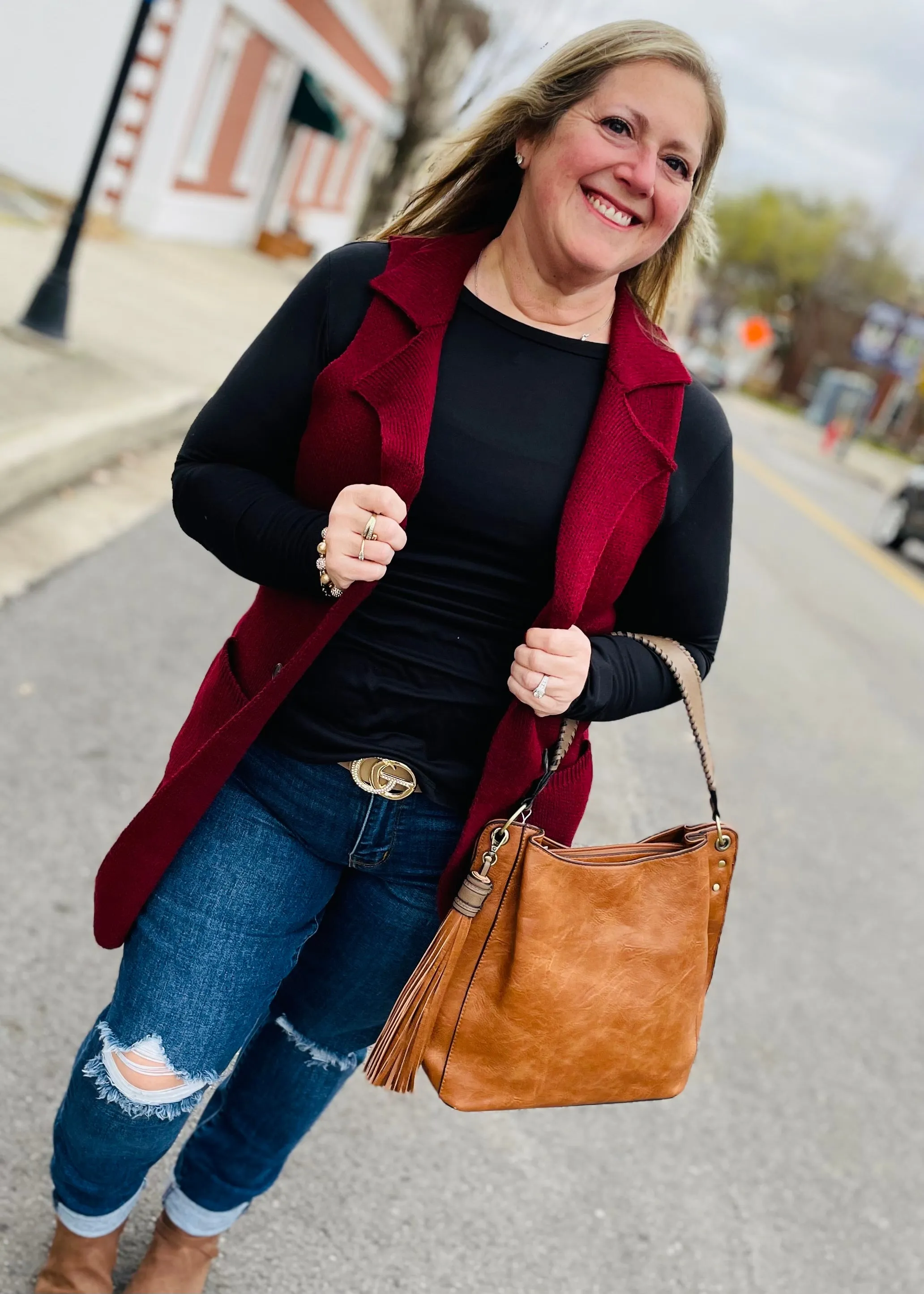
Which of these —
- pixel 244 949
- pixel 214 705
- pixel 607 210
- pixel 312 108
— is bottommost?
pixel 244 949

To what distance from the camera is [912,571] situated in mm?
16016

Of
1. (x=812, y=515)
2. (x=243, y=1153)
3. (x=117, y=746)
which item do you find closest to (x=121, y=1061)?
(x=243, y=1153)

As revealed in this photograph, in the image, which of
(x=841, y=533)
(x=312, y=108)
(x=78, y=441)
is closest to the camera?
(x=78, y=441)

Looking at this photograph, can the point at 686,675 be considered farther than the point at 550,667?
Yes

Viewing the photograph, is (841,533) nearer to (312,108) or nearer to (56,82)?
(56,82)

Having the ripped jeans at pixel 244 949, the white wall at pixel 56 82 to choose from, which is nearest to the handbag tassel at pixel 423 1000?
the ripped jeans at pixel 244 949

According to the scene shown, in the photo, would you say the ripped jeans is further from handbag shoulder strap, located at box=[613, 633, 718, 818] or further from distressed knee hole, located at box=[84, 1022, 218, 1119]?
handbag shoulder strap, located at box=[613, 633, 718, 818]

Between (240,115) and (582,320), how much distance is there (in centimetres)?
2176

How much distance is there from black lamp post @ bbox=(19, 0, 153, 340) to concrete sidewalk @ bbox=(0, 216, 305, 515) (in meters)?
0.20

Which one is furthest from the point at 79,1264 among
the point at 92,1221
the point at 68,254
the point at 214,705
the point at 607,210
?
the point at 68,254

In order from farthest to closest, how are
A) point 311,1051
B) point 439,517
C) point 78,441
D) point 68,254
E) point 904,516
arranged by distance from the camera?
point 904,516 < point 68,254 < point 78,441 < point 311,1051 < point 439,517

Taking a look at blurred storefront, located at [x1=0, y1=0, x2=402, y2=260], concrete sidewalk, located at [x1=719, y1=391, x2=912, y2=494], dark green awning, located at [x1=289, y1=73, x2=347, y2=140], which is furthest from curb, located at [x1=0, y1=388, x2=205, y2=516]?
dark green awning, located at [x1=289, y1=73, x2=347, y2=140]

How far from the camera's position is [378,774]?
1928 millimetres

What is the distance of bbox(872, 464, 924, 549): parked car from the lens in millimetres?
16438
